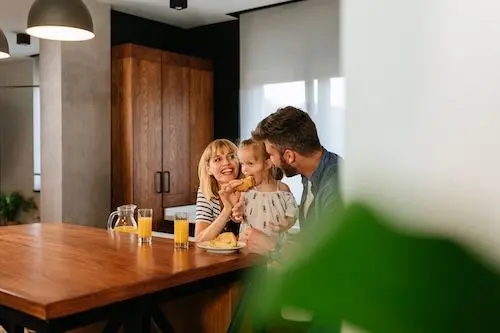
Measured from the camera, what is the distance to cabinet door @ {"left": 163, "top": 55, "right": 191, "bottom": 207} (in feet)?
16.2

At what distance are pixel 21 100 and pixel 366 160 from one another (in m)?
7.55

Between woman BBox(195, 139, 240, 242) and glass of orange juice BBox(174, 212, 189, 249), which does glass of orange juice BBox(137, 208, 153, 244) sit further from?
woman BBox(195, 139, 240, 242)

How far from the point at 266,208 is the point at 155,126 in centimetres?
249

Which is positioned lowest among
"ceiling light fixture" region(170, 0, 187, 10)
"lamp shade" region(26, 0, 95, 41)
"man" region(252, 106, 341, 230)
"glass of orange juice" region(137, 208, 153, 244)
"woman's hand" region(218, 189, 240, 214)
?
"glass of orange juice" region(137, 208, 153, 244)

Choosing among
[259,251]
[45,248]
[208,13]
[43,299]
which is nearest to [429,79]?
[43,299]

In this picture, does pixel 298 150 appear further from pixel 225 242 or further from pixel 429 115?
pixel 429 115

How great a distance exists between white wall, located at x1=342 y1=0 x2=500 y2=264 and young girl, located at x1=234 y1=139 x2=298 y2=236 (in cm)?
212

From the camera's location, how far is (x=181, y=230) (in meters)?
2.31

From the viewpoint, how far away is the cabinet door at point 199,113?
204 inches

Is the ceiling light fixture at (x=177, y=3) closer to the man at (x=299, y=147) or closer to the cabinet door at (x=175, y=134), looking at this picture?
the cabinet door at (x=175, y=134)

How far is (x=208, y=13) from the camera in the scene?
5.08 meters

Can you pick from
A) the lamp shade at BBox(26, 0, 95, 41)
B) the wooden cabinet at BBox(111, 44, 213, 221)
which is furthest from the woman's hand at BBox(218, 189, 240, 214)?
the wooden cabinet at BBox(111, 44, 213, 221)

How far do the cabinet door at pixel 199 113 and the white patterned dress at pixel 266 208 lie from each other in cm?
262

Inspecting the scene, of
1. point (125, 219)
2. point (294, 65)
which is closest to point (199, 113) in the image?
point (294, 65)
